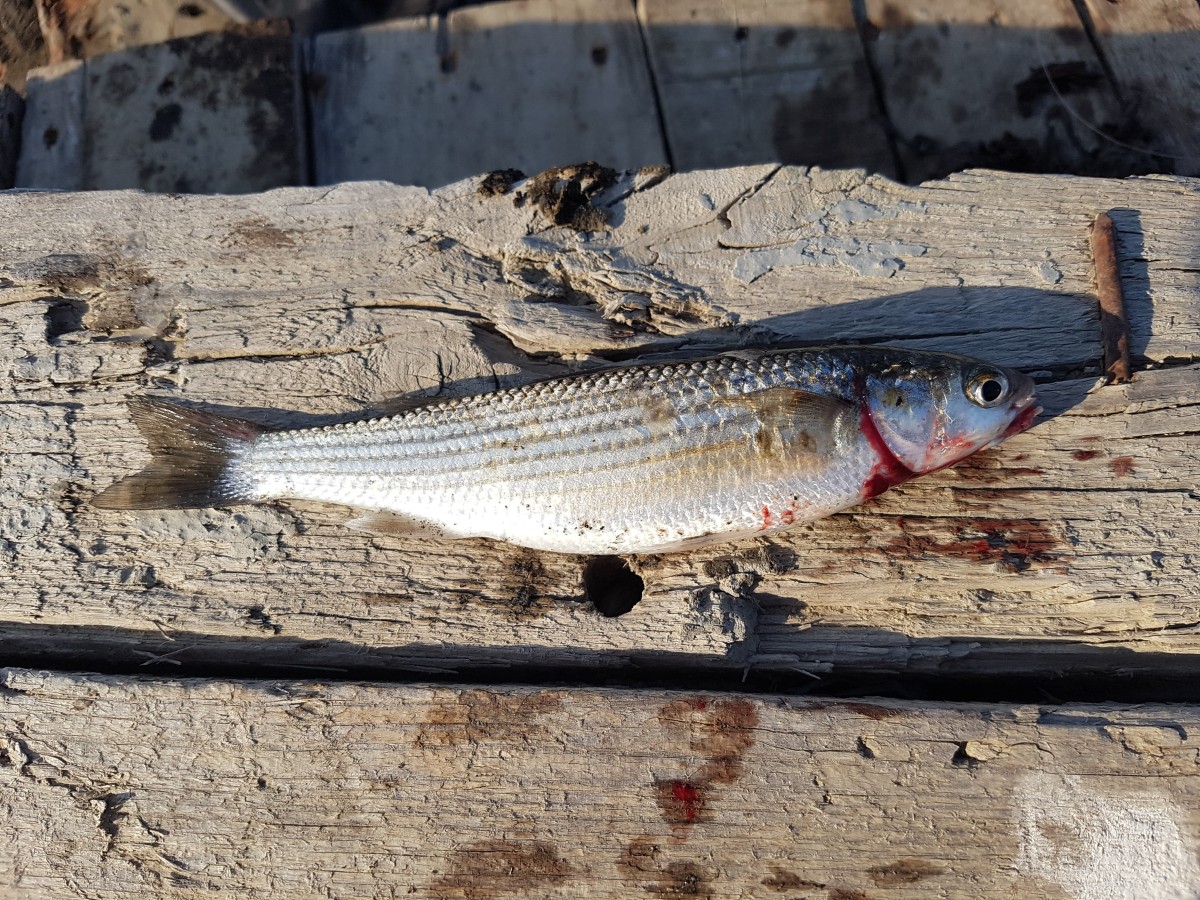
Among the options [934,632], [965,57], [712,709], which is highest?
[965,57]

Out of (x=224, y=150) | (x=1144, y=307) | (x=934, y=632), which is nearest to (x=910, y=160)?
(x=1144, y=307)

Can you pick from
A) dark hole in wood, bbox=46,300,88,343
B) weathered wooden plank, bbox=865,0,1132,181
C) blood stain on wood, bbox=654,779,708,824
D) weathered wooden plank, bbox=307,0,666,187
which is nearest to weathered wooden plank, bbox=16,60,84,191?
weathered wooden plank, bbox=307,0,666,187

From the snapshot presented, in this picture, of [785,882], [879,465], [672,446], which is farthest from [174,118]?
[785,882]

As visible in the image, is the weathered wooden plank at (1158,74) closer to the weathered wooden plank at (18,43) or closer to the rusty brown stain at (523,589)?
the rusty brown stain at (523,589)

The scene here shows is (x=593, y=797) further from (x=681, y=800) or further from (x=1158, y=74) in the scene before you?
(x=1158, y=74)

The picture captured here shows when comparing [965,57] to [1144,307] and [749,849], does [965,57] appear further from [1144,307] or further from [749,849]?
[749,849]

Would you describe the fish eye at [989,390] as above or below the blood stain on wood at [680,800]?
above

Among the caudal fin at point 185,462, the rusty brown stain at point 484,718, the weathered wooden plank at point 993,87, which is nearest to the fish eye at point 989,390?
the rusty brown stain at point 484,718
